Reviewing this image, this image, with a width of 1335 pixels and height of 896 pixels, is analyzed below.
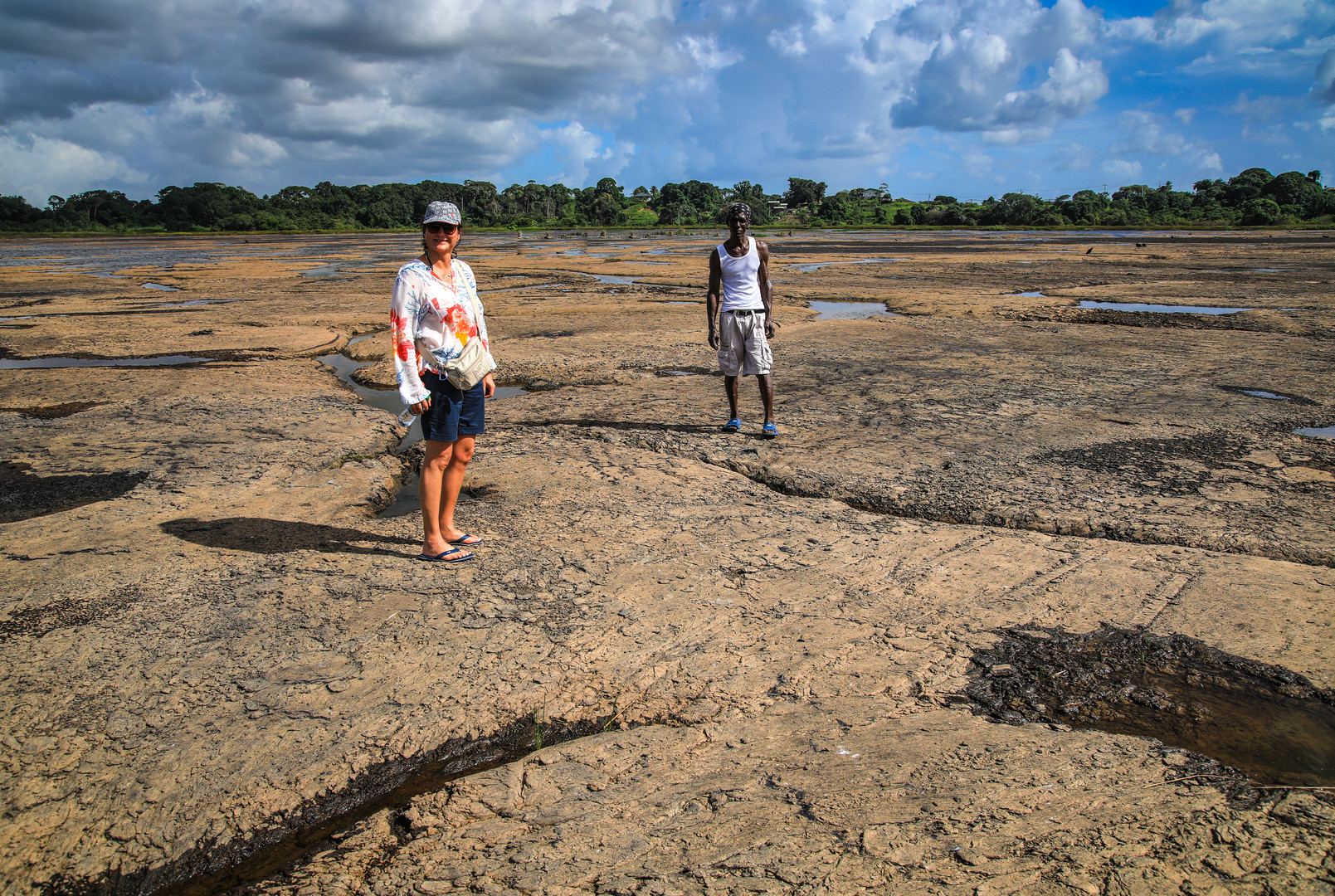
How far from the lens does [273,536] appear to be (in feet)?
12.6

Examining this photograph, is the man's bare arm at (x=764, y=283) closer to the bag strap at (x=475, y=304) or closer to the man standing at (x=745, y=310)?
the man standing at (x=745, y=310)

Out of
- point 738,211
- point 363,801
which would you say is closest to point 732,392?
point 738,211

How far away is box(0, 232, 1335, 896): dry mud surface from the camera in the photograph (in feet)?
6.24

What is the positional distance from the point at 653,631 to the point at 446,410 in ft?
4.53

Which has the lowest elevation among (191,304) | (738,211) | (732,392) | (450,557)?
(450,557)

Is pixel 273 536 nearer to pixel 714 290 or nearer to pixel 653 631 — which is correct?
pixel 653 631

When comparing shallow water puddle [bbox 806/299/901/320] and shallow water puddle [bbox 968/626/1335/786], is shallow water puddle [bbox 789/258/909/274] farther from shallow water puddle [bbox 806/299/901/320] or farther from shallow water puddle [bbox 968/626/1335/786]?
shallow water puddle [bbox 968/626/1335/786]

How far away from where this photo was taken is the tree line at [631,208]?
67062 millimetres

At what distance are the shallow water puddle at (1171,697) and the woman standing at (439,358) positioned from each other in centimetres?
237

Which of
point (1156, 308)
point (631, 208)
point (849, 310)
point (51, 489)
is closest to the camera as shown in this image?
point (51, 489)

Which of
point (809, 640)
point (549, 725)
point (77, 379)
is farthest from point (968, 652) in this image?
point (77, 379)

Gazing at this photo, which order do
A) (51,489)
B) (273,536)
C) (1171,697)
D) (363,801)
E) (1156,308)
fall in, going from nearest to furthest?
(363,801)
(1171,697)
(273,536)
(51,489)
(1156,308)

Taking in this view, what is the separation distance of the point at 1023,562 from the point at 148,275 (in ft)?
84.6

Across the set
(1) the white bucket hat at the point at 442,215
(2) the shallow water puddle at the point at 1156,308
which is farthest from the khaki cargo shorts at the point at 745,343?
(2) the shallow water puddle at the point at 1156,308
